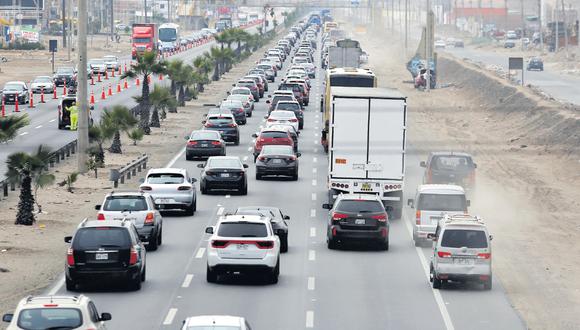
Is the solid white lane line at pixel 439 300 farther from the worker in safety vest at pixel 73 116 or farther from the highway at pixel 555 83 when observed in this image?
the highway at pixel 555 83

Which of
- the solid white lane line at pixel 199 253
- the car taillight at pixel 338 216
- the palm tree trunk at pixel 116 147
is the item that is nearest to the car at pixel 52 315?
the solid white lane line at pixel 199 253

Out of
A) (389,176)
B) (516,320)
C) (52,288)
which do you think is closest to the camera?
(516,320)

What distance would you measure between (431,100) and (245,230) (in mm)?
77989

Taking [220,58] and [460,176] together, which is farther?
[220,58]

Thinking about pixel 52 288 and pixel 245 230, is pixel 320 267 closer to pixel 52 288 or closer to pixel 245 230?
pixel 245 230

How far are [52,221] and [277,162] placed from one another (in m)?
13.7

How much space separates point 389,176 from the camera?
146 feet

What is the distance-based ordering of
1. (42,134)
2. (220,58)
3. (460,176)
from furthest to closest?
1. (220,58)
2. (42,134)
3. (460,176)

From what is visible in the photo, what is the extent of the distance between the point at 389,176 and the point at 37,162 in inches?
421

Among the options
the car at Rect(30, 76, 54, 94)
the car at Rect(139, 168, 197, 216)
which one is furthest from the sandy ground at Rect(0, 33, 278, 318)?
Result: the car at Rect(30, 76, 54, 94)

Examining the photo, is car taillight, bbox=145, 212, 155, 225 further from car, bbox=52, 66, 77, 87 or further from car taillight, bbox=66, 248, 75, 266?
car, bbox=52, 66, 77, 87

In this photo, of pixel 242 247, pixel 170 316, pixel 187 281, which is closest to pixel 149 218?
pixel 187 281

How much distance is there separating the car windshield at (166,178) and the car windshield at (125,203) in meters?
6.98

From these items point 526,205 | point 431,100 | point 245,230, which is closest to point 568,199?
point 526,205
